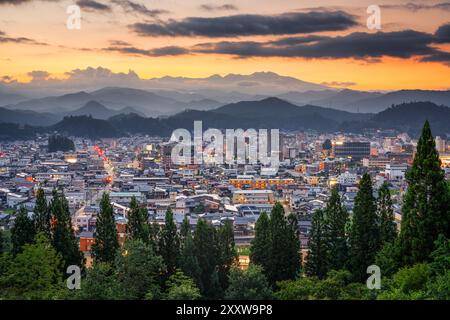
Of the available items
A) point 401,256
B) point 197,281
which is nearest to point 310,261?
point 197,281

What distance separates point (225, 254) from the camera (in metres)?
12.2

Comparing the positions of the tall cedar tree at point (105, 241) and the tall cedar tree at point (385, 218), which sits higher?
the tall cedar tree at point (385, 218)

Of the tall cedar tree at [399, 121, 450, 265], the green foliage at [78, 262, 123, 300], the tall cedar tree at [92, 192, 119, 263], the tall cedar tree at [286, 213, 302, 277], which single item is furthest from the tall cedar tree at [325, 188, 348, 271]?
the green foliage at [78, 262, 123, 300]

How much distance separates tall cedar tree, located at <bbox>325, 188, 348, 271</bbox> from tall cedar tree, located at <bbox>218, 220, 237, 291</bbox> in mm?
2254

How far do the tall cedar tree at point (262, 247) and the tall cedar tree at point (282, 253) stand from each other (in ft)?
0.32

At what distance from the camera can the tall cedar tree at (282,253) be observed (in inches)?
437

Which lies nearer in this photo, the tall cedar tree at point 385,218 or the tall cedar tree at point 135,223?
the tall cedar tree at point 385,218

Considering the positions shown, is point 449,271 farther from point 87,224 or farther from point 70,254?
point 87,224

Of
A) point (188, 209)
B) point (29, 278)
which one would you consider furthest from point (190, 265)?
point (188, 209)

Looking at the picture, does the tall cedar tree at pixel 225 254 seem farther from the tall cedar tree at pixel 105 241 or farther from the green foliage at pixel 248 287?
the green foliage at pixel 248 287

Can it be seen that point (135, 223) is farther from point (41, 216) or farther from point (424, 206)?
point (424, 206)

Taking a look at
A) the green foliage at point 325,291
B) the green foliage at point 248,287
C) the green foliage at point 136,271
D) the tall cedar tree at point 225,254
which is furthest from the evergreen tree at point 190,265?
the green foliage at point 248,287

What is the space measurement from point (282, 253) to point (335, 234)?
1190mm

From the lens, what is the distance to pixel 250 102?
112 meters
